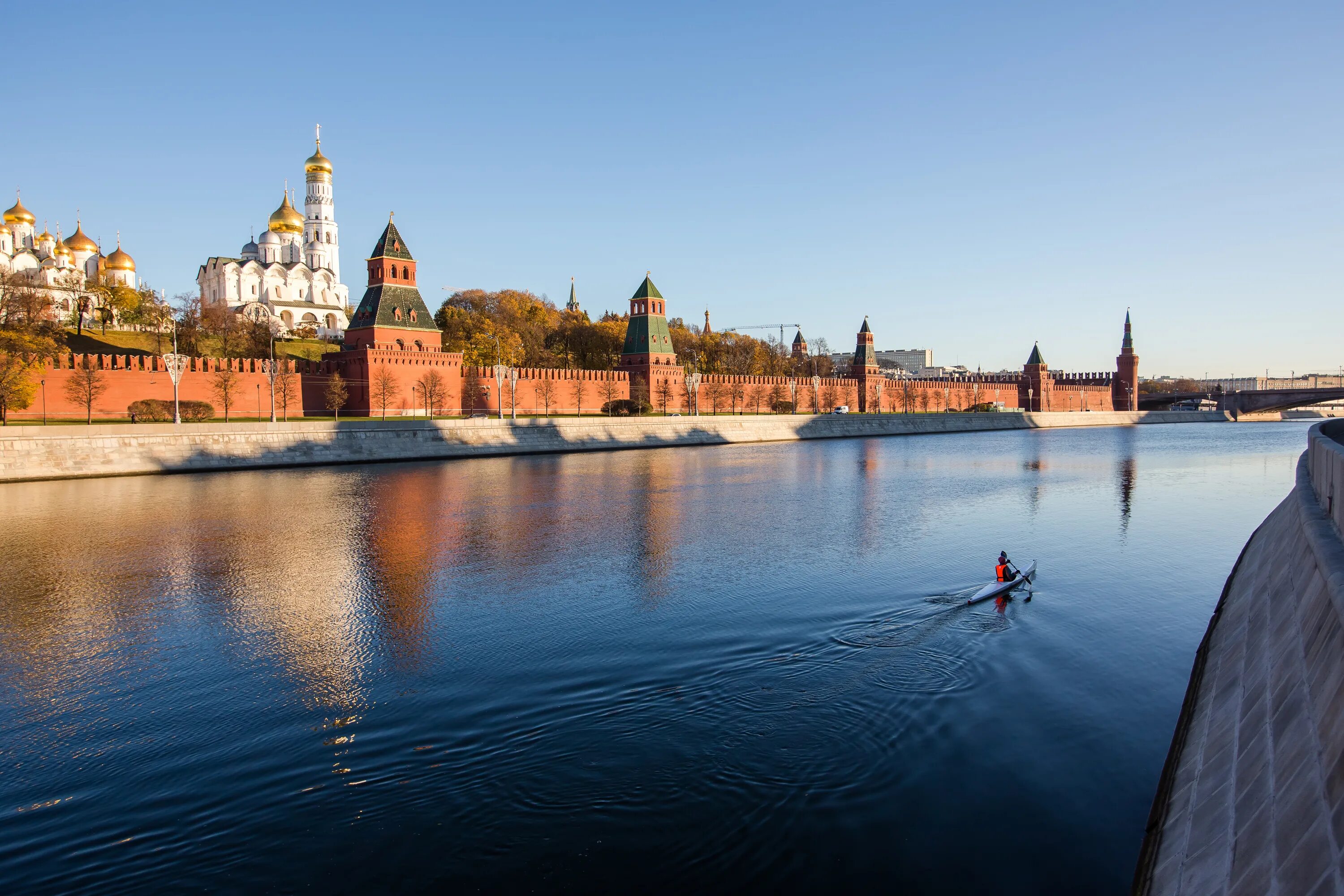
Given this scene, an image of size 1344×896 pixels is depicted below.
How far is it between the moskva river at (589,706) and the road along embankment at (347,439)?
10630mm

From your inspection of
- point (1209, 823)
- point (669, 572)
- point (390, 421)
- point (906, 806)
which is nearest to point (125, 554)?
point (669, 572)

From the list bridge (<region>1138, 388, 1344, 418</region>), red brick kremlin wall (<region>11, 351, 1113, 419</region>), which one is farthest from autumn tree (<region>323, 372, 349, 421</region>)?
bridge (<region>1138, 388, 1344, 418</region>)

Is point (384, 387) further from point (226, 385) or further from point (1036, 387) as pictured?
point (1036, 387)

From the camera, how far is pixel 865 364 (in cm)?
7069

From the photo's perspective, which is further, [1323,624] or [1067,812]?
[1067,812]

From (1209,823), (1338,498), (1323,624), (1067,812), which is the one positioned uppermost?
(1338,498)

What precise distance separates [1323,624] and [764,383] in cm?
5621

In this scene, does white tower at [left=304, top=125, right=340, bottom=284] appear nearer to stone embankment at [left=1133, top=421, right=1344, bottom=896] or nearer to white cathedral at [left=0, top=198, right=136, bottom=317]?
white cathedral at [left=0, top=198, right=136, bottom=317]

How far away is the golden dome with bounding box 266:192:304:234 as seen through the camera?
6994 cm

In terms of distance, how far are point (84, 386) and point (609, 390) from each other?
26.8 meters

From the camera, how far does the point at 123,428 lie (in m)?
26.2

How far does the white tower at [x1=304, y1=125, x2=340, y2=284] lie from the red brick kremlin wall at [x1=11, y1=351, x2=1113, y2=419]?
3347cm

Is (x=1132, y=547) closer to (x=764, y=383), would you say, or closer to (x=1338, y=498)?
(x=1338, y=498)

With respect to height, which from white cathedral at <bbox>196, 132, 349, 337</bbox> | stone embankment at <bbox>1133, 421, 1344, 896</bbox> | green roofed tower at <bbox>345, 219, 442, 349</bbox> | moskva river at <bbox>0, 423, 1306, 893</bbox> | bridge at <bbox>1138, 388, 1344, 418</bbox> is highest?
white cathedral at <bbox>196, 132, 349, 337</bbox>
